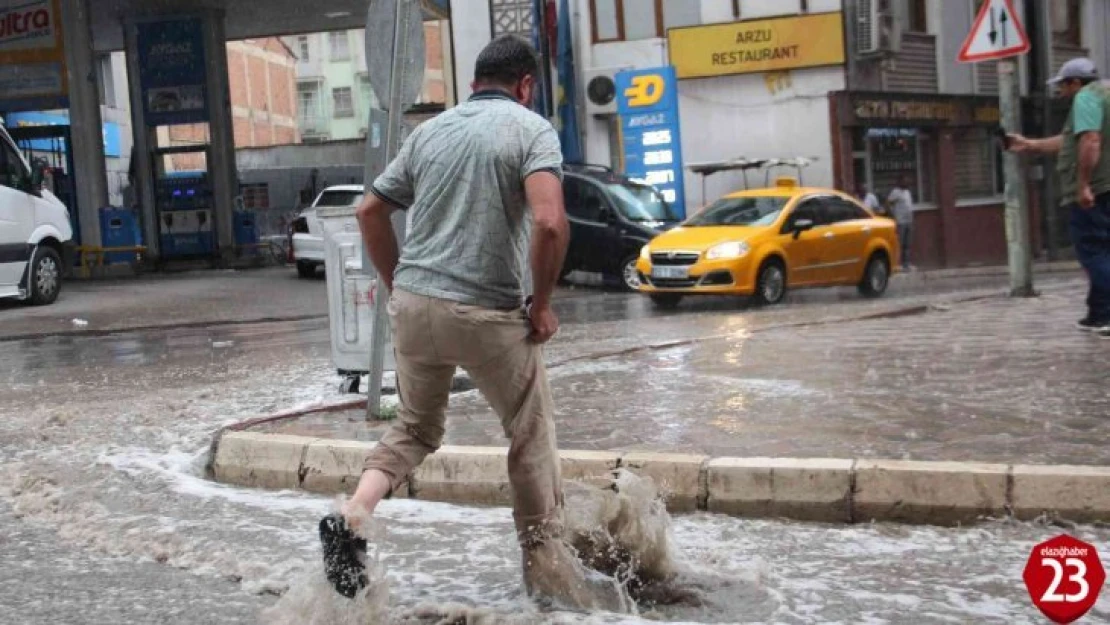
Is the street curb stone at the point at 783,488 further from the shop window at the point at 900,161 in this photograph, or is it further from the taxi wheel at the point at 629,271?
the shop window at the point at 900,161

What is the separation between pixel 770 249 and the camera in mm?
16812

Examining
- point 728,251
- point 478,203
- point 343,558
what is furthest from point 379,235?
point 728,251

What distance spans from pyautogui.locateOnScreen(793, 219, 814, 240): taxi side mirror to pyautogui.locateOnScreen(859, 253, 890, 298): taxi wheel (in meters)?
1.75

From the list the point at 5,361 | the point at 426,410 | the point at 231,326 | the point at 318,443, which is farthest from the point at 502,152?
the point at 231,326

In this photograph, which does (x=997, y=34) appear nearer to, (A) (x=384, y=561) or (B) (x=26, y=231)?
(A) (x=384, y=561)

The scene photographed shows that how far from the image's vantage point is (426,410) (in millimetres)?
4207

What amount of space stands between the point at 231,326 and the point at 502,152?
490 inches

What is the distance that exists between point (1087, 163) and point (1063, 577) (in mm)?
6403

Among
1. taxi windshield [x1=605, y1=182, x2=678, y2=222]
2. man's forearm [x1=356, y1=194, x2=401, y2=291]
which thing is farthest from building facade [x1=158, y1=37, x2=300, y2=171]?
man's forearm [x1=356, y1=194, x2=401, y2=291]

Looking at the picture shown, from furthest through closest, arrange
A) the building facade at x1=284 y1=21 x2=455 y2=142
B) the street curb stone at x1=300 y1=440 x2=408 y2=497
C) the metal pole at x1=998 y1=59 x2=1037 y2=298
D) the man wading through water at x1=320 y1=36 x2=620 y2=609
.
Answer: the building facade at x1=284 y1=21 x2=455 y2=142
the metal pole at x1=998 y1=59 x2=1037 y2=298
the street curb stone at x1=300 y1=440 x2=408 y2=497
the man wading through water at x1=320 y1=36 x2=620 y2=609

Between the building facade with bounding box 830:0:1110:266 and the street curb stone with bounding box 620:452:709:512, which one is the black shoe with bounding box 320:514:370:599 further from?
the building facade with bounding box 830:0:1110:266

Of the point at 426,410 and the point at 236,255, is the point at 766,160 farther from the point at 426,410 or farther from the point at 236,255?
the point at 426,410

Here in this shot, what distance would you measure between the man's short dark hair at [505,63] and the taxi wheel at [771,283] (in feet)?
41.6

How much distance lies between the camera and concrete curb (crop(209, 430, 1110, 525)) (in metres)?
5.18
